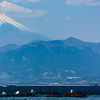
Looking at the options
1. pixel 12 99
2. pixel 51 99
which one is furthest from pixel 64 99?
pixel 12 99

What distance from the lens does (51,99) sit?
359ft

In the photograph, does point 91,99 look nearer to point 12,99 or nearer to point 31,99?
point 31,99

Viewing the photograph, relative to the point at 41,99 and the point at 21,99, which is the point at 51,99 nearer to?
the point at 41,99

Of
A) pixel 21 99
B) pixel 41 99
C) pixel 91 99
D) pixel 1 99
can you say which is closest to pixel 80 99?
pixel 91 99

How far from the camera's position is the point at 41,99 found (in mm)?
109688

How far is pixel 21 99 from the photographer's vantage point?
111 m

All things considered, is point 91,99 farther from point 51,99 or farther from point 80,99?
point 51,99

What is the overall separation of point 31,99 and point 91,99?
20667 mm

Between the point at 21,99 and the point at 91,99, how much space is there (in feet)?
79.5

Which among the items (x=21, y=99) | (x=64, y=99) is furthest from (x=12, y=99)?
(x=64, y=99)

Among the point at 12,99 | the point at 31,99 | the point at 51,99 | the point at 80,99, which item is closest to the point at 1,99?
the point at 12,99

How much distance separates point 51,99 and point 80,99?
994cm

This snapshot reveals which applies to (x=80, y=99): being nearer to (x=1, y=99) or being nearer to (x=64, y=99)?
(x=64, y=99)

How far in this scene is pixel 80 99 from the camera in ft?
358
